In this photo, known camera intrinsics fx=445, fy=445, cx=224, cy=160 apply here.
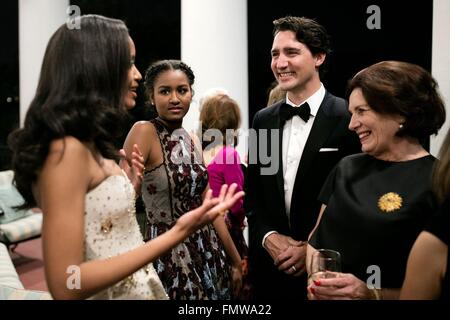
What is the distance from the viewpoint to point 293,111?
190 centimetres

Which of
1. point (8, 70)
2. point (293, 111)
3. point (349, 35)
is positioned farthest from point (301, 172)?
point (8, 70)

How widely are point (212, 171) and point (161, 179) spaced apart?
1.81 feet

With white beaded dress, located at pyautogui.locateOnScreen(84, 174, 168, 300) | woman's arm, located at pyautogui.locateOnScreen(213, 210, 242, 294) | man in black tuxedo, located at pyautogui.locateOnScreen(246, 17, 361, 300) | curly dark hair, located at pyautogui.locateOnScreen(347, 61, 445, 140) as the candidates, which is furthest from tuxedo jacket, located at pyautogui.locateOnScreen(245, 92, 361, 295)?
white beaded dress, located at pyautogui.locateOnScreen(84, 174, 168, 300)

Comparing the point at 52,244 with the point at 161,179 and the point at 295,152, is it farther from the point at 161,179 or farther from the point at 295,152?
the point at 295,152

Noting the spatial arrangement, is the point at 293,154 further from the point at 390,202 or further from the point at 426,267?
the point at 426,267

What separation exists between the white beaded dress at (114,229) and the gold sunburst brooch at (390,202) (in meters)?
0.74

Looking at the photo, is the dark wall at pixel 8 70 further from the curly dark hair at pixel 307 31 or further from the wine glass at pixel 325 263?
the wine glass at pixel 325 263

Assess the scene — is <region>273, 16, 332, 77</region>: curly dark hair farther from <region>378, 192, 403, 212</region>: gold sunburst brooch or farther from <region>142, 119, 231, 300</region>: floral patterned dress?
<region>378, 192, 403, 212</region>: gold sunburst brooch

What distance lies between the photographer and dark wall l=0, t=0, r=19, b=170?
20.5ft

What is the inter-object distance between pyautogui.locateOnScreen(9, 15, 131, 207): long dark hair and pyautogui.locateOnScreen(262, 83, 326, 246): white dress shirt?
0.88 metres

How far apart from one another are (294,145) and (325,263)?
2.20ft

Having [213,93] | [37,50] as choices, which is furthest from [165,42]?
[213,93]

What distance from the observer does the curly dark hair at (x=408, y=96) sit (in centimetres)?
138

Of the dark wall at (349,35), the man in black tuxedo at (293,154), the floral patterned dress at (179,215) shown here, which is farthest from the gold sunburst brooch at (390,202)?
the dark wall at (349,35)
